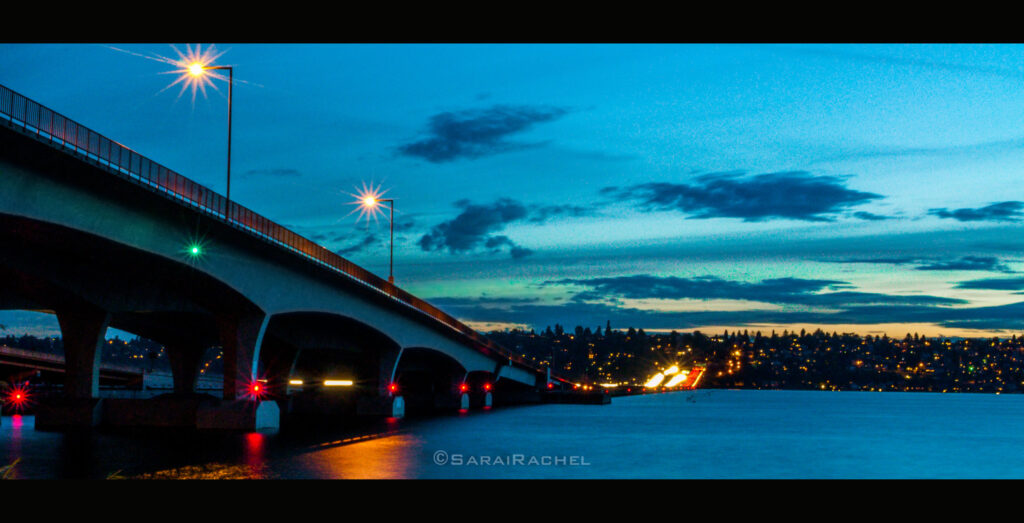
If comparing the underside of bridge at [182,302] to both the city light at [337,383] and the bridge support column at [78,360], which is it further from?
the city light at [337,383]

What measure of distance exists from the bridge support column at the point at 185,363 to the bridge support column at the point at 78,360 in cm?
2413

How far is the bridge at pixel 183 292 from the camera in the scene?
120ft

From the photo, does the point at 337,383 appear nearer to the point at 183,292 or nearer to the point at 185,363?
the point at 185,363

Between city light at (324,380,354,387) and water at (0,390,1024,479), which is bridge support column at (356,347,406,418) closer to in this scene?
city light at (324,380,354,387)

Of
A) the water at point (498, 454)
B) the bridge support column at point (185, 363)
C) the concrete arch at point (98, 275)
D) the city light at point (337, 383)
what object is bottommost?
the water at point (498, 454)

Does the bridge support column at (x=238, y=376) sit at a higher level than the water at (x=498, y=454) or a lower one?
higher

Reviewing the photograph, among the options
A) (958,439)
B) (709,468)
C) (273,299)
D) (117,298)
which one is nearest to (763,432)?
(958,439)

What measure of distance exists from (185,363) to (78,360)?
995 inches

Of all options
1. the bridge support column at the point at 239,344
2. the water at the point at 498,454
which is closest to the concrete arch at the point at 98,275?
the bridge support column at the point at 239,344

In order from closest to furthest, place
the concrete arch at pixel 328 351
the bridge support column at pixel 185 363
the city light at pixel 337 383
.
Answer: the concrete arch at pixel 328 351
the bridge support column at pixel 185 363
the city light at pixel 337 383

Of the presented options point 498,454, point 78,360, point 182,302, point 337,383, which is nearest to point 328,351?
point 337,383

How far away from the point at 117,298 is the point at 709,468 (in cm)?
3492

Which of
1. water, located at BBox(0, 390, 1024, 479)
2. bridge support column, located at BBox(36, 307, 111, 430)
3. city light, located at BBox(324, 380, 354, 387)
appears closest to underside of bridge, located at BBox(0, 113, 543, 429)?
bridge support column, located at BBox(36, 307, 111, 430)
